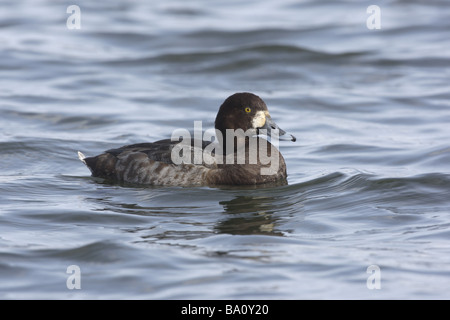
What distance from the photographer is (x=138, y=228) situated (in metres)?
7.30

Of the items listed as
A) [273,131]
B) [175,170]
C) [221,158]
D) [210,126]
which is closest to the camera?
[175,170]

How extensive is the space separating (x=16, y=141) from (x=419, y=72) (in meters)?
8.53

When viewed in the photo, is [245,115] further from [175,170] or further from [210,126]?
[210,126]

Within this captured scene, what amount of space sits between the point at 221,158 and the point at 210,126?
11.8 feet

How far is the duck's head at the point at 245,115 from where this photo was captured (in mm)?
8773

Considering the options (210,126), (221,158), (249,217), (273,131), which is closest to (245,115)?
(273,131)

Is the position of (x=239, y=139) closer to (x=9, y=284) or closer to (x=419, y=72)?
(x=9, y=284)

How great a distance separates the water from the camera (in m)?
6.20

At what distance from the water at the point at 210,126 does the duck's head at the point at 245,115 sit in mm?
757

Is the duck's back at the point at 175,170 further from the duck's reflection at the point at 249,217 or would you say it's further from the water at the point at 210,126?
the duck's reflection at the point at 249,217

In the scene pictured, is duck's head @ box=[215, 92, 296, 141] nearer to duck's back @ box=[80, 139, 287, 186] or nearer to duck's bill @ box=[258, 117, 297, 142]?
duck's bill @ box=[258, 117, 297, 142]

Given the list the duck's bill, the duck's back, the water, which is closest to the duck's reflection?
the water

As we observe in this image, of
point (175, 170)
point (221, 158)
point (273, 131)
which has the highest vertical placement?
point (273, 131)

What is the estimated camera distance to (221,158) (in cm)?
876
